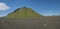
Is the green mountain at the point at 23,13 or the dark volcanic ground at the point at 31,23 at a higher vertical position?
the green mountain at the point at 23,13

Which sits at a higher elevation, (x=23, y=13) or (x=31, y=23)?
(x=23, y=13)

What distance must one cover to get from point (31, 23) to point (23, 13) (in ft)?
0.63

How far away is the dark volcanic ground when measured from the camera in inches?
94.0

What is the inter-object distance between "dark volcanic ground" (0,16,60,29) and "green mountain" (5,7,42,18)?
46 millimetres

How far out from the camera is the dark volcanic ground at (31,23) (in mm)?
2387

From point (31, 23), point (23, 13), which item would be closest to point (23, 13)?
point (23, 13)

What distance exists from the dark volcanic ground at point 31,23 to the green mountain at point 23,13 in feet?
0.15

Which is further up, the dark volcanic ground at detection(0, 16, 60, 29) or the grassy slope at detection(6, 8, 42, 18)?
the grassy slope at detection(6, 8, 42, 18)

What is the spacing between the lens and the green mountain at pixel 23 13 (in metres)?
2.39

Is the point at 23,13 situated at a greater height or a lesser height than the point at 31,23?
greater

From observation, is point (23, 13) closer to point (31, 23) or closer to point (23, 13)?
point (23, 13)

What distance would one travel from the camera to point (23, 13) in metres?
2.40

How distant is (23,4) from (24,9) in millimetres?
91

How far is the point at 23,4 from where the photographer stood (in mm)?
2438
